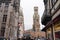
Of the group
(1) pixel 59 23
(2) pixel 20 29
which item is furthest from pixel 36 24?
(1) pixel 59 23

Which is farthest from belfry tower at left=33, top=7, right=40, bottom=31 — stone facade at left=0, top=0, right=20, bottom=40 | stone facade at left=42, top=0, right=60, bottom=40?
stone facade at left=42, top=0, right=60, bottom=40

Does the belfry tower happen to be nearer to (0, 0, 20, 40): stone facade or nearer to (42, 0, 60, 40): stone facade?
(0, 0, 20, 40): stone facade

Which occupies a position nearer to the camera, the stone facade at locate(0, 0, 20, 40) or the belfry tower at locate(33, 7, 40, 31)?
the stone facade at locate(0, 0, 20, 40)

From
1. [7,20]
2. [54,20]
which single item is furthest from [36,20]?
[54,20]

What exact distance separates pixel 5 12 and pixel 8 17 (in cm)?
257

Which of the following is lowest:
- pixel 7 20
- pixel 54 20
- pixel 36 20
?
pixel 54 20

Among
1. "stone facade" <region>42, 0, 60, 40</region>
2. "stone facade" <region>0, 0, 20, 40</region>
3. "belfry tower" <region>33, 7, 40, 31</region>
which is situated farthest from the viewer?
"belfry tower" <region>33, 7, 40, 31</region>

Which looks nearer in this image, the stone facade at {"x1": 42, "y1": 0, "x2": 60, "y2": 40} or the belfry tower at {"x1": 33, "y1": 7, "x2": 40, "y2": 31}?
the stone facade at {"x1": 42, "y1": 0, "x2": 60, "y2": 40}

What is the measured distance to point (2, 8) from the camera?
43.8 m

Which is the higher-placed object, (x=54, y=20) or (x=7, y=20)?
(x=7, y=20)

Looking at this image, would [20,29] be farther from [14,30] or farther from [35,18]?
[35,18]

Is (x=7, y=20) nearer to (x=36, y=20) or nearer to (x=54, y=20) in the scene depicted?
(x=54, y=20)

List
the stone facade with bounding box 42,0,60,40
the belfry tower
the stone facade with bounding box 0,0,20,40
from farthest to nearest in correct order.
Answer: the belfry tower
the stone facade with bounding box 0,0,20,40
the stone facade with bounding box 42,0,60,40

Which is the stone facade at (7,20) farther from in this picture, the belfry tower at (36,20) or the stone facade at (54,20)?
the belfry tower at (36,20)
